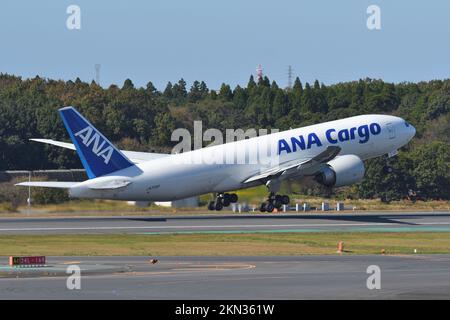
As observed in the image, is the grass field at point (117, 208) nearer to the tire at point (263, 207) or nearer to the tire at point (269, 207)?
the tire at point (263, 207)

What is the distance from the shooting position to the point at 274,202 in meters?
74.1

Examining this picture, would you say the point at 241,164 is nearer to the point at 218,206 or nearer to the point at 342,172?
the point at 218,206

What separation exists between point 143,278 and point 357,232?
89.2 feet

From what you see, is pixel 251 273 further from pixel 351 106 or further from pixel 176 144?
pixel 351 106

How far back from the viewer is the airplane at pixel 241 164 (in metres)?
65.0

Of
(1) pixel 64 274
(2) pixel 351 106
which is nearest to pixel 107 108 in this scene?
(2) pixel 351 106

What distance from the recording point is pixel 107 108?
12581cm

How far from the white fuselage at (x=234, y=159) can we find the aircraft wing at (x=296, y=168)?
1.18 ft

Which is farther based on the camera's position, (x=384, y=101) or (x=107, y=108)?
(x=384, y=101)

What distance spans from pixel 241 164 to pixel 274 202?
3.98m

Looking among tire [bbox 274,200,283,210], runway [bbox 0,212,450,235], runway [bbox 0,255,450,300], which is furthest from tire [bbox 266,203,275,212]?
runway [bbox 0,255,450,300]

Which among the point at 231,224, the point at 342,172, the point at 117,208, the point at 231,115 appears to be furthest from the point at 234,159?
the point at 231,115

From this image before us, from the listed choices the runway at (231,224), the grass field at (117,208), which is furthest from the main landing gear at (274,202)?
the grass field at (117,208)
